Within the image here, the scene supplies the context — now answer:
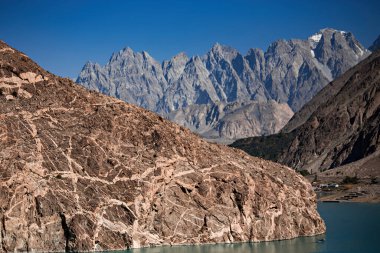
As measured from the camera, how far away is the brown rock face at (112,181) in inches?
2290

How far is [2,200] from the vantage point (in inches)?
2254

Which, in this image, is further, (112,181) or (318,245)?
(318,245)

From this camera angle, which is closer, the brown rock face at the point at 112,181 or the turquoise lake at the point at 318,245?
the brown rock face at the point at 112,181

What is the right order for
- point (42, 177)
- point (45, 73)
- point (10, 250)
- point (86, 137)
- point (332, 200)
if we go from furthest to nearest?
point (332, 200)
point (45, 73)
point (86, 137)
point (42, 177)
point (10, 250)

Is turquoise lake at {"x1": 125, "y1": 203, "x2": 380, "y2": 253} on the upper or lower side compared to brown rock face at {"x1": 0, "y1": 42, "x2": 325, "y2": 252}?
lower

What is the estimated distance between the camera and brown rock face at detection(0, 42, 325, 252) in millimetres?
58156

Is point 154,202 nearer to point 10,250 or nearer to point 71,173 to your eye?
point 71,173

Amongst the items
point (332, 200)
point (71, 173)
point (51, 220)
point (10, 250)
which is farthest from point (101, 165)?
point (332, 200)

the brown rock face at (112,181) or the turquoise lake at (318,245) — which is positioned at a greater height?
the brown rock face at (112,181)

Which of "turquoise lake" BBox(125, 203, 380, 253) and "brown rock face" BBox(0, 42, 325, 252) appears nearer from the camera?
"brown rock face" BBox(0, 42, 325, 252)

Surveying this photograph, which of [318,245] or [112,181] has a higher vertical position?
[112,181]

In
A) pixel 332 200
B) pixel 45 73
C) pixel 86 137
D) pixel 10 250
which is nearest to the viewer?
pixel 10 250

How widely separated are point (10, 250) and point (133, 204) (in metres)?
11.8

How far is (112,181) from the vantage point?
61.8 meters
